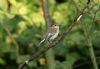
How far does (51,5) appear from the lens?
4.32 metres

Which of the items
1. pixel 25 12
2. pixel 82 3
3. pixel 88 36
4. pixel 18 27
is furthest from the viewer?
pixel 18 27

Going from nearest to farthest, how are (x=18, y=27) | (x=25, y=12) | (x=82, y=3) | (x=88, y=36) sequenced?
(x=82, y=3)
(x=88, y=36)
(x=25, y=12)
(x=18, y=27)

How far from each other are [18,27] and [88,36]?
1280 mm

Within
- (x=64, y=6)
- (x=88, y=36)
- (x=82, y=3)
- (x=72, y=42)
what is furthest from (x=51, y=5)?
(x=82, y=3)

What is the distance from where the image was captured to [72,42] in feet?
13.6

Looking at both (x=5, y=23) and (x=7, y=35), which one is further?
(x=7, y=35)

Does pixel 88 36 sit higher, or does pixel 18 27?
pixel 18 27

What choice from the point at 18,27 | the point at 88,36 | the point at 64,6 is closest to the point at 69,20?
the point at 64,6

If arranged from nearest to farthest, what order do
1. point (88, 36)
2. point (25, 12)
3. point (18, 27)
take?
1. point (88, 36)
2. point (25, 12)
3. point (18, 27)

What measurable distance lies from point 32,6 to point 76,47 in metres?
0.56

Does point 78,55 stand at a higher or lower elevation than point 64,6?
lower

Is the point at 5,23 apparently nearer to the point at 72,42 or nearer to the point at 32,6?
the point at 32,6

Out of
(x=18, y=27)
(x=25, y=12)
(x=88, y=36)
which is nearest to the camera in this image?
(x=88, y=36)

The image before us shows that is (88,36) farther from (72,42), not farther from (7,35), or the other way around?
Result: (7,35)
